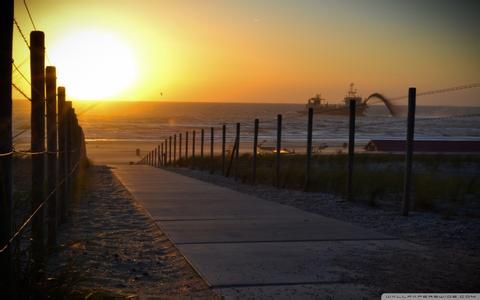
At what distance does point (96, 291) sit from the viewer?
4.59 metres

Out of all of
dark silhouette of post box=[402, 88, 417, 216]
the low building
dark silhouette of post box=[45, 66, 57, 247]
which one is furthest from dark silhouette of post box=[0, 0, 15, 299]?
the low building

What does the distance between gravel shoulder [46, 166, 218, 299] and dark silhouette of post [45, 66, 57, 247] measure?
0.31 m

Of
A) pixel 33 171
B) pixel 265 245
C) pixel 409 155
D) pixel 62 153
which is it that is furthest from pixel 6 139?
pixel 409 155

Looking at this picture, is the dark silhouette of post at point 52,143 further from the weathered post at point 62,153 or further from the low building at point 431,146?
the low building at point 431,146

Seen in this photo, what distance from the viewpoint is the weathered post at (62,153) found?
8.09 m

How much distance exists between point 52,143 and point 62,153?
1280 millimetres

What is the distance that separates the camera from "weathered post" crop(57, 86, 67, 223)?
8088 millimetres

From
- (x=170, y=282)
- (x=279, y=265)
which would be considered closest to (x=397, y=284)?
(x=279, y=265)

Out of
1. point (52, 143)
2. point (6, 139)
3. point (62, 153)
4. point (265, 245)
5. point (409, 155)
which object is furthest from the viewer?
point (409, 155)

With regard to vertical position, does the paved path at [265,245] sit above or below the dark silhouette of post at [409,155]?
below

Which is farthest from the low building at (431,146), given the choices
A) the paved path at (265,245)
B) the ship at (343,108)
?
the paved path at (265,245)

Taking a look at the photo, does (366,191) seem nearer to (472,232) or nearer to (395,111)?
(395,111)

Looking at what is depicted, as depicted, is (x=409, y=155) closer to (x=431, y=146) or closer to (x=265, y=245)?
(x=265, y=245)

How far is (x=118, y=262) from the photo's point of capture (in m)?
6.01
